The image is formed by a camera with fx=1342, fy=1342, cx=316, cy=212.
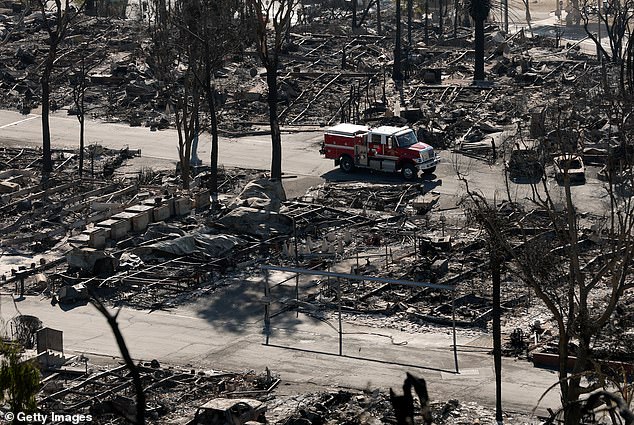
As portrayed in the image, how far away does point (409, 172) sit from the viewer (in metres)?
46.8

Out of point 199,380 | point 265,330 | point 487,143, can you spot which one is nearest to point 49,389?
point 199,380

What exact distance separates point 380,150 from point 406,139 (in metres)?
1.01

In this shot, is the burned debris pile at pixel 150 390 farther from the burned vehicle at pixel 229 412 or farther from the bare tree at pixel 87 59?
the bare tree at pixel 87 59

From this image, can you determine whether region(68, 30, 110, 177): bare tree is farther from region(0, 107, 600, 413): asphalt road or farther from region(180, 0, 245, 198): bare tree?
region(0, 107, 600, 413): asphalt road

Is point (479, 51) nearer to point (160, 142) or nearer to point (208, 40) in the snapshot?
point (160, 142)

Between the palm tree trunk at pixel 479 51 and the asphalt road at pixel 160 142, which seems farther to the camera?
the palm tree trunk at pixel 479 51

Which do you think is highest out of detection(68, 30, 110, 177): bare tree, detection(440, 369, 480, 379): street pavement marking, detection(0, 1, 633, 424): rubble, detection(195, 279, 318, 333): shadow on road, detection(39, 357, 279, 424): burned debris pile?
detection(68, 30, 110, 177): bare tree

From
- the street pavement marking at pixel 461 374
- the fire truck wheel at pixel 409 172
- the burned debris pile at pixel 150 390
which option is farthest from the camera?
the fire truck wheel at pixel 409 172

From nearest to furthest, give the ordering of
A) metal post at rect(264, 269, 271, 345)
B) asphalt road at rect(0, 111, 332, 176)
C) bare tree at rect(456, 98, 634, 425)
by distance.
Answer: bare tree at rect(456, 98, 634, 425), metal post at rect(264, 269, 271, 345), asphalt road at rect(0, 111, 332, 176)

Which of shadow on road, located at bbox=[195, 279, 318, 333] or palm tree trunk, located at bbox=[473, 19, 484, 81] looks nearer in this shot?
shadow on road, located at bbox=[195, 279, 318, 333]

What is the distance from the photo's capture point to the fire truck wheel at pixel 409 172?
46719 mm

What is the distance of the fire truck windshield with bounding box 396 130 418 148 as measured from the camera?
155ft

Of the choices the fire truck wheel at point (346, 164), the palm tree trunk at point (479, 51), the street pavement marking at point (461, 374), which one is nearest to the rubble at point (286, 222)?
the palm tree trunk at point (479, 51)

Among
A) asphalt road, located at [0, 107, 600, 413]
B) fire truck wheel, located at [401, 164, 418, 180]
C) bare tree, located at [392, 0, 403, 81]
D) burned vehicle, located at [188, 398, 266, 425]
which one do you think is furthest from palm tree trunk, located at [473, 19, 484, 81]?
burned vehicle, located at [188, 398, 266, 425]
